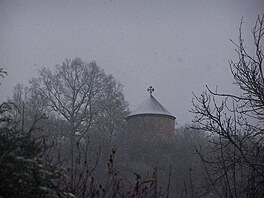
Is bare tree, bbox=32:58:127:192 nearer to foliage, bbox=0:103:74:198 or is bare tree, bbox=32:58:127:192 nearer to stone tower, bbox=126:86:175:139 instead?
stone tower, bbox=126:86:175:139

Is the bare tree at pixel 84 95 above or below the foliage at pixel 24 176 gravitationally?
above

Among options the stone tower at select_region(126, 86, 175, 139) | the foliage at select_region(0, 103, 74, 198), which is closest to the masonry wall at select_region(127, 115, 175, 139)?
the stone tower at select_region(126, 86, 175, 139)

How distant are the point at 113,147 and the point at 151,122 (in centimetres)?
2609

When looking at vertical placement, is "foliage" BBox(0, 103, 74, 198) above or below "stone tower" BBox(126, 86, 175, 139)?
below

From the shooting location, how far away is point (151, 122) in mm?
34562

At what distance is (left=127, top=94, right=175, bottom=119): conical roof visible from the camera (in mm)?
35344

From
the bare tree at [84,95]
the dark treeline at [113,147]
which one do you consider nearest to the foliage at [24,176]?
the dark treeline at [113,147]

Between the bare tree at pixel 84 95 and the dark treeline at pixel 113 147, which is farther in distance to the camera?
the bare tree at pixel 84 95

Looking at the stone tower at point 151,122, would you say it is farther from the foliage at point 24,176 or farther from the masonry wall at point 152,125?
the foliage at point 24,176

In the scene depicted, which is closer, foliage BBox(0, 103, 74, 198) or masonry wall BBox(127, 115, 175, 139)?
foliage BBox(0, 103, 74, 198)

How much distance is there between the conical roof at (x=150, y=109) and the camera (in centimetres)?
3534

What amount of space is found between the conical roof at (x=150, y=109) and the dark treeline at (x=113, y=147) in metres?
1.15

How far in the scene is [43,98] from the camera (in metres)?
34.8

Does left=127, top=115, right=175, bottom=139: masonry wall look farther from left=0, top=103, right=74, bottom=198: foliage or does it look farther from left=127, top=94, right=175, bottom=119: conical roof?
left=0, top=103, right=74, bottom=198: foliage
